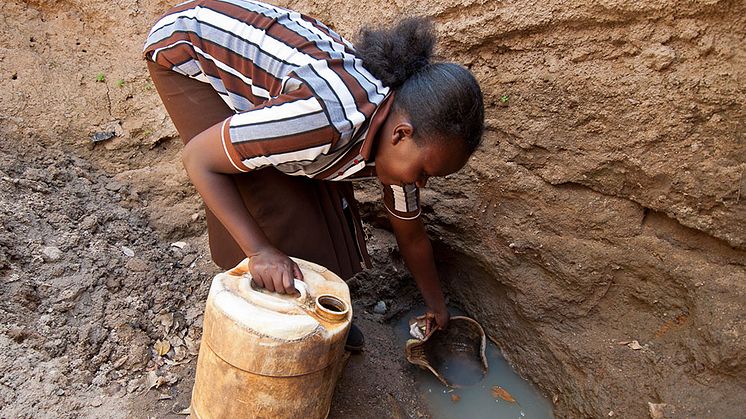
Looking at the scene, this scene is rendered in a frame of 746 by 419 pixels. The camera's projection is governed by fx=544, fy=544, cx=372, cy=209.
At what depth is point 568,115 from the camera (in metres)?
1.96

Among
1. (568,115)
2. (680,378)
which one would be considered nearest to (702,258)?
(680,378)

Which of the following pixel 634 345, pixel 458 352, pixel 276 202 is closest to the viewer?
pixel 276 202

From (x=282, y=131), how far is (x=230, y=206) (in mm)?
316

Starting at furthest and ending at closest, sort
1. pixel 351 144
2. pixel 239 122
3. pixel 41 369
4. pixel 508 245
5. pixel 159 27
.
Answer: pixel 508 245 < pixel 41 369 < pixel 159 27 < pixel 351 144 < pixel 239 122

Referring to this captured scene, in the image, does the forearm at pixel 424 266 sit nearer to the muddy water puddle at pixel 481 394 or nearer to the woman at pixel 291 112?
the woman at pixel 291 112

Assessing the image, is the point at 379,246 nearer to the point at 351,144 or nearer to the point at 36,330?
the point at 351,144

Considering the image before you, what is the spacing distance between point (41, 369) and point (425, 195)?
5.17 feet

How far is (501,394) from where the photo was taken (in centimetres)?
226

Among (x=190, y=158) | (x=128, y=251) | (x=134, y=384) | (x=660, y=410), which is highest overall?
(x=190, y=158)

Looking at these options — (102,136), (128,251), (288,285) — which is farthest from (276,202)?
(102,136)

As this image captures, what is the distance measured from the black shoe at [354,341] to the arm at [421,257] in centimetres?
31

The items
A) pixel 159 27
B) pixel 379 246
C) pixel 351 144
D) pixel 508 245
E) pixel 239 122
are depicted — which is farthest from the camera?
pixel 379 246

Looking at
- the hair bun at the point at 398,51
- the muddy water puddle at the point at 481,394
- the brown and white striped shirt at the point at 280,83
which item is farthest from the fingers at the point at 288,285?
the muddy water puddle at the point at 481,394

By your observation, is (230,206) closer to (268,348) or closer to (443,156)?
(268,348)
